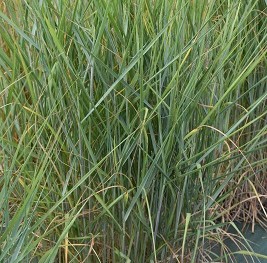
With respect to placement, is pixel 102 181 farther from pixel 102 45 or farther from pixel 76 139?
pixel 102 45

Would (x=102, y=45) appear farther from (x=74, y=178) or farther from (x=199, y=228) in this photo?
(x=199, y=228)

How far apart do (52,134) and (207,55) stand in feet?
1.89

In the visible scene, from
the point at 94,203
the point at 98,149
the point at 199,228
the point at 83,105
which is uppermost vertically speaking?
the point at 83,105

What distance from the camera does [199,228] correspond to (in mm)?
Answer: 2062

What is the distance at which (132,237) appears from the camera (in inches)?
78.9

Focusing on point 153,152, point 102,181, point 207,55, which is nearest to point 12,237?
point 102,181

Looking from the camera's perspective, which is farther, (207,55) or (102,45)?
(207,55)

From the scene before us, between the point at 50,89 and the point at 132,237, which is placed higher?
the point at 50,89

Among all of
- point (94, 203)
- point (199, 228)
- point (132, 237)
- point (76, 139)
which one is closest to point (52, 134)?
point (76, 139)

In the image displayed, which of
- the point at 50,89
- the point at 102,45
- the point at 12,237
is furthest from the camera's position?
the point at 102,45

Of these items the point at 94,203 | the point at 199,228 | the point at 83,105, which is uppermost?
the point at 83,105

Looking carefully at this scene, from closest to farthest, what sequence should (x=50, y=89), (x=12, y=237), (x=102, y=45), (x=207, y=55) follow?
(x=12, y=237)
(x=50, y=89)
(x=102, y=45)
(x=207, y=55)

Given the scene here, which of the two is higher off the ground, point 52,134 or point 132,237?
point 52,134

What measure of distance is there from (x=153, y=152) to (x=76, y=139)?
22 cm
